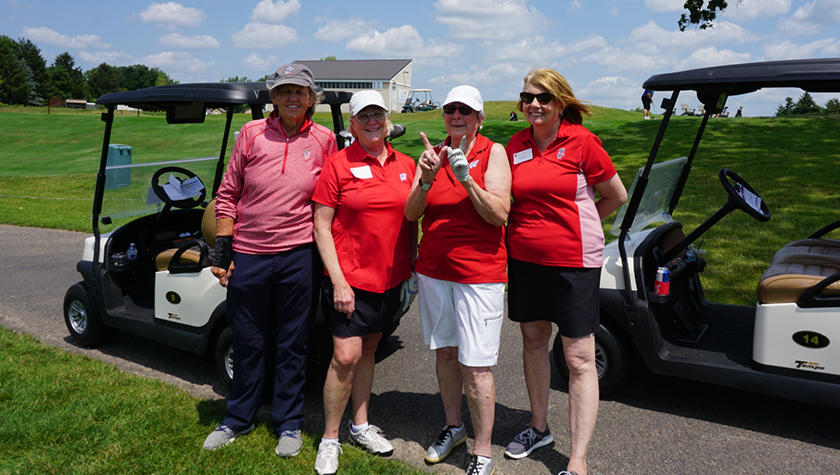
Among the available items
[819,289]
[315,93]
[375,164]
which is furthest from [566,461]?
[315,93]

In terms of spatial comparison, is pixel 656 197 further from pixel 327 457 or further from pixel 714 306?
pixel 327 457

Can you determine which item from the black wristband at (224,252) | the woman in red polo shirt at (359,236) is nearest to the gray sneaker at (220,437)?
the woman in red polo shirt at (359,236)

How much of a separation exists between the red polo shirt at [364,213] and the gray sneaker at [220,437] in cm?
104

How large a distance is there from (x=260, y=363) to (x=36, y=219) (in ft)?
29.2

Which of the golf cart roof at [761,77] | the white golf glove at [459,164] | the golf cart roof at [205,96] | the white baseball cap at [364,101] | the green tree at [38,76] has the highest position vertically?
the green tree at [38,76]

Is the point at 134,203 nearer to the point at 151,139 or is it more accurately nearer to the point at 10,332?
the point at 10,332

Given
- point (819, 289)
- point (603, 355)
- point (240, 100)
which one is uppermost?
point (240, 100)

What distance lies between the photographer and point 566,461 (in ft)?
9.55

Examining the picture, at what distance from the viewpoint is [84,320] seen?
4.56 meters

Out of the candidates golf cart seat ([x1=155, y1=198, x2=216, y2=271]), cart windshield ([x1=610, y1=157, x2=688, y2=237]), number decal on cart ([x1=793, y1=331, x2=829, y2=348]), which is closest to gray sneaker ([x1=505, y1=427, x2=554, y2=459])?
cart windshield ([x1=610, y1=157, x2=688, y2=237])

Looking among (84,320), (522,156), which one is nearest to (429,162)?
(522,156)

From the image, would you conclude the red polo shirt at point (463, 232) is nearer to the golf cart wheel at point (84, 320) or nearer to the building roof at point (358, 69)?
the golf cart wheel at point (84, 320)

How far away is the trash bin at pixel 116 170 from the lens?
4348 mm

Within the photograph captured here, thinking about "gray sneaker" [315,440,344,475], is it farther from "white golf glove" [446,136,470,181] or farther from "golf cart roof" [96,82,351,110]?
"golf cart roof" [96,82,351,110]
